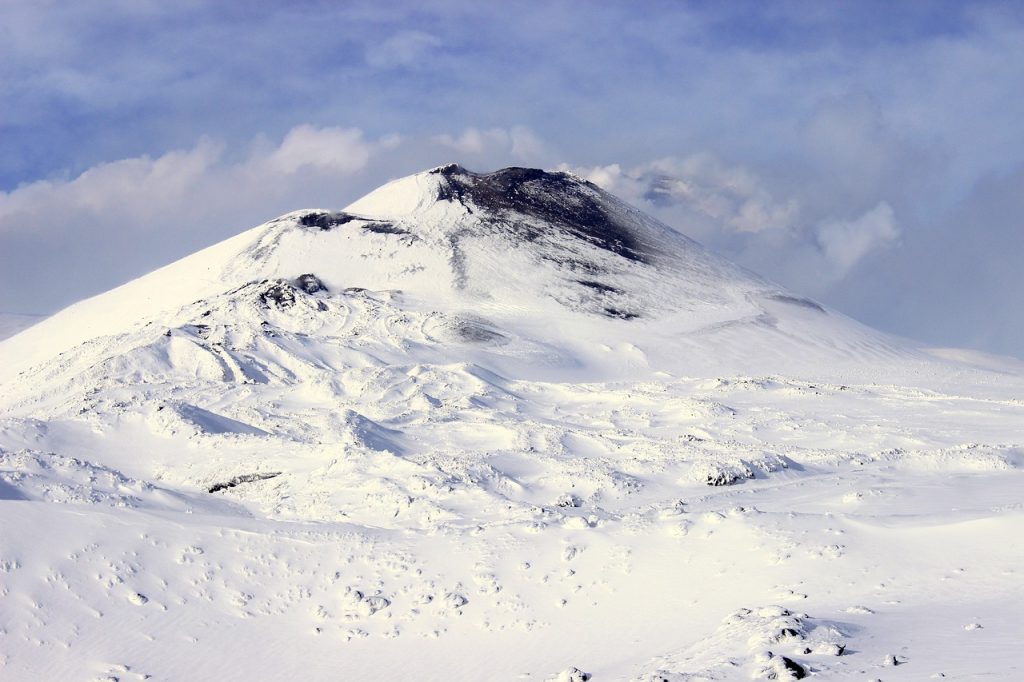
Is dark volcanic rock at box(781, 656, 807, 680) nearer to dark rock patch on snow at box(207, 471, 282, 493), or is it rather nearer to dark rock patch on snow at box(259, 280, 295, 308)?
dark rock patch on snow at box(207, 471, 282, 493)

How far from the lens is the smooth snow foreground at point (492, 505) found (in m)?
19.3

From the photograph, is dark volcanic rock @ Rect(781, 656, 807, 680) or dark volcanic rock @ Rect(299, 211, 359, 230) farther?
dark volcanic rock @ Rect(299, 211, 359, 230)

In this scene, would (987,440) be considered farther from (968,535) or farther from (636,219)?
(636,219)

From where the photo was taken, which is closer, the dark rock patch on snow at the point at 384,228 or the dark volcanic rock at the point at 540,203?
the dark rock patch on snow at the point at 384,228

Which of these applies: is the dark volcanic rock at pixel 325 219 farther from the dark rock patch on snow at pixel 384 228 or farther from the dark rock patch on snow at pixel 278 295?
the dark rock patch on snow at pixel 278 295

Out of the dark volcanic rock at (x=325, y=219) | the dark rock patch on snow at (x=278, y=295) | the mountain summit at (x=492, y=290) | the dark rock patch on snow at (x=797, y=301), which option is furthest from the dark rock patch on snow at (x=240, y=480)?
the dark rock patch on snow at (x=797, y=301)

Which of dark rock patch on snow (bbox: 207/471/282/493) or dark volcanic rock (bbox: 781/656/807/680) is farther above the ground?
dark rock patch on snow (bbox: 207/471/282/493)

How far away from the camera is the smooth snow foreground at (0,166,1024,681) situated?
19.3m

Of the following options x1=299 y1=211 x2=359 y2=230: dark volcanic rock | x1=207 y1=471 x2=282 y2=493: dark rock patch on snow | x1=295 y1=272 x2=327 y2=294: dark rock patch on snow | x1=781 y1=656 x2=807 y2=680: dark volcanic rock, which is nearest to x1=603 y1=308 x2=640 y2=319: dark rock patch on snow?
x1=295 y1=272 x2=327 y2=294: dark rock patch on snow

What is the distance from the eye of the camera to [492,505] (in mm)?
33000

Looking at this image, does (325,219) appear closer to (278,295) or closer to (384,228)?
(384,228)

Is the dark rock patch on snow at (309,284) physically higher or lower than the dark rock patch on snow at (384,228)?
lower

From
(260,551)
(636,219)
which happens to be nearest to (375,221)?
(636,219)

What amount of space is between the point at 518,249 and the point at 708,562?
8947cm
